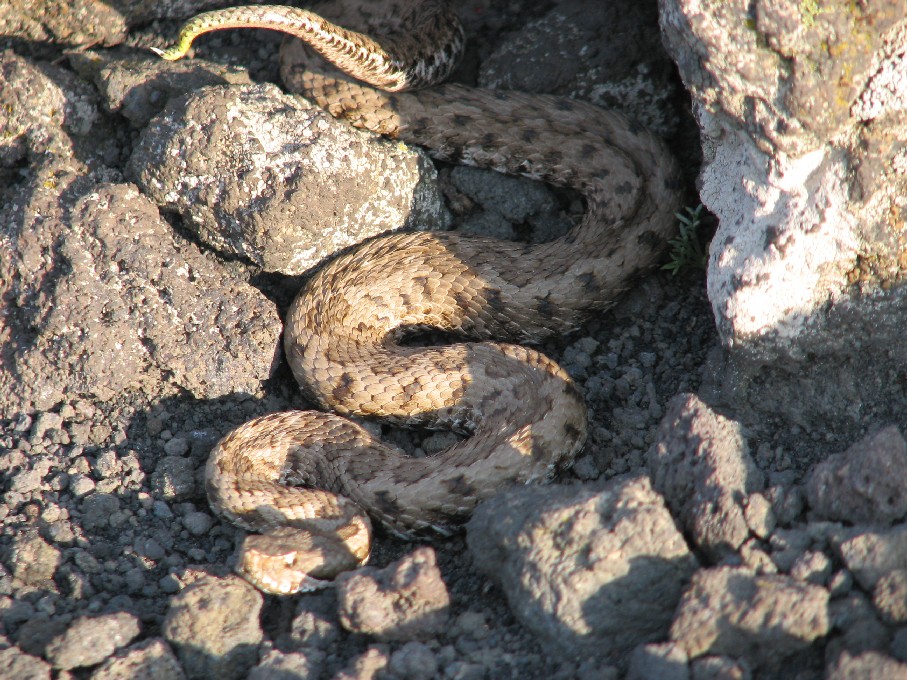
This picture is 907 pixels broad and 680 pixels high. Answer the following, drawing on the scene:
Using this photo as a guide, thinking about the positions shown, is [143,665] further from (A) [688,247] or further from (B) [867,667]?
(A) [688,247]

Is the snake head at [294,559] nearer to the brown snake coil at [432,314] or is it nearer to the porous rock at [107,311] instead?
the brown snake coil at [432,314]

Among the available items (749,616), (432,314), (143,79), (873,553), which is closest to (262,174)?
(143,79)

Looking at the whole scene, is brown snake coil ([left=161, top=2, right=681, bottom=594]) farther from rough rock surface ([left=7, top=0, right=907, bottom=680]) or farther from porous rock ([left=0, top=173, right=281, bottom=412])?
porous rock ([left=0, top=173, right=281, bottom=412])

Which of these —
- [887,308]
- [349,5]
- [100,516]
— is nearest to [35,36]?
[349,5]

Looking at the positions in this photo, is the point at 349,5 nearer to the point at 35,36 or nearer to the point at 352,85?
the point at 352,85

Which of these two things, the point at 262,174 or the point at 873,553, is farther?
the point at 262,174

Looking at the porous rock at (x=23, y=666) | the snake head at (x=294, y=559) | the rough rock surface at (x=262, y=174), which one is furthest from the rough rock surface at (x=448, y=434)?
the rough rock surface at (x=262, y=174)
